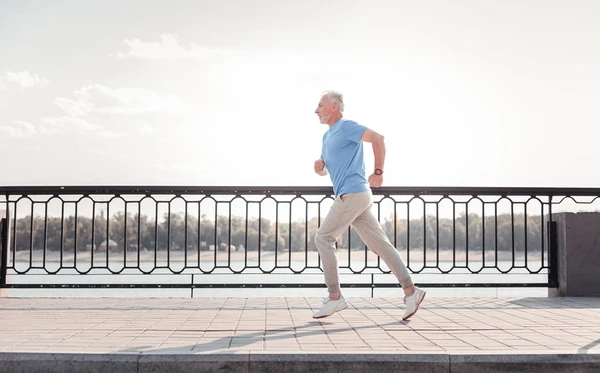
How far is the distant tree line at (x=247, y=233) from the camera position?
9242mm

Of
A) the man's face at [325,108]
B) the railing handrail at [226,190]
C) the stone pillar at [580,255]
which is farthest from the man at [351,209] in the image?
the stone pillar at [580,255]

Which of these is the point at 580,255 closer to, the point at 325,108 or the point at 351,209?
the point at 351,209

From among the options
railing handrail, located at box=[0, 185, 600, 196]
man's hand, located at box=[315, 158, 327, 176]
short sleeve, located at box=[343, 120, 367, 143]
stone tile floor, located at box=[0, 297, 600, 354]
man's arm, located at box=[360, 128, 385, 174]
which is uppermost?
short sleeve, located at box=[343, 120, 367, 143]

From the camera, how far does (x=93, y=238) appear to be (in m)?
9.24

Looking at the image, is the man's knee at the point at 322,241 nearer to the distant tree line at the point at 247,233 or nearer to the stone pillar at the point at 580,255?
the distant tree line at the point at 247,233

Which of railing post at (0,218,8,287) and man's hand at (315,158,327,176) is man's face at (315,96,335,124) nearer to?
man's hand at (315,158,327,176)

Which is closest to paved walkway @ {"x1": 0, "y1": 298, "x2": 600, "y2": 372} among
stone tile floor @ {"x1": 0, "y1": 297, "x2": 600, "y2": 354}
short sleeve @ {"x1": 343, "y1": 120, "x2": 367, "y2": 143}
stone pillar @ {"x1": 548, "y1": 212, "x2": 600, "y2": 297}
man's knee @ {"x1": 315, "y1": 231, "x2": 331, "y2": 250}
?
stone tile floor @ {"x1": 0, "y1": 297, "x2": 600, "y2": 354}

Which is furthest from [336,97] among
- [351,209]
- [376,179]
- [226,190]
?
[226,190]

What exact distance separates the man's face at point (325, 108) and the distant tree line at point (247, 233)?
8.60 feet

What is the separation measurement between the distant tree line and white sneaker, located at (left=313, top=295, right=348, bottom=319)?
8.08 feet

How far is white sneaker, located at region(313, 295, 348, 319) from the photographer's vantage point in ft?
21.3

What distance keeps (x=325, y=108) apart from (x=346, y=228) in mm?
1176

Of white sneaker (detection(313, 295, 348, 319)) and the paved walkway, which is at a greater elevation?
white sneaker (detection(313, 295, 348, 319))

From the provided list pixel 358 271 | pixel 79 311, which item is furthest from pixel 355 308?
pixel 79 311
